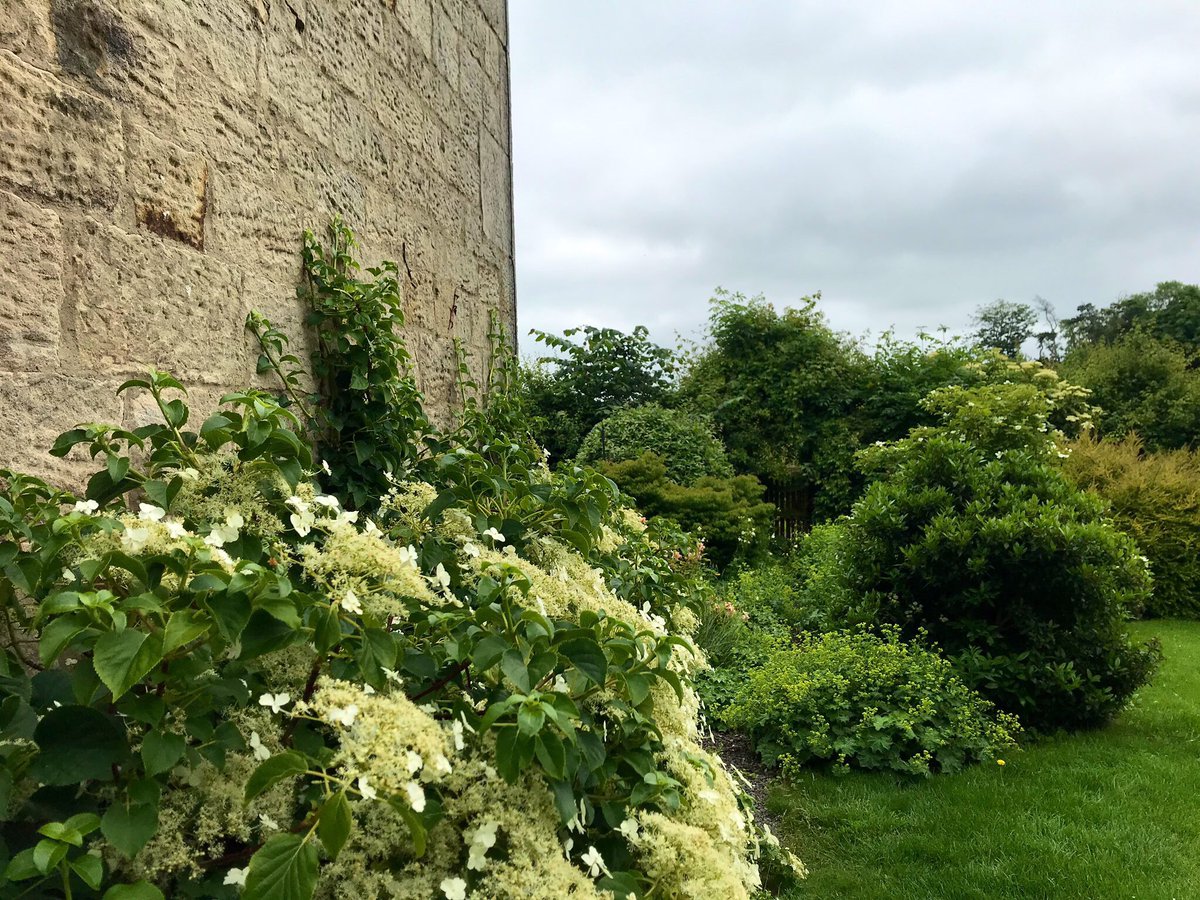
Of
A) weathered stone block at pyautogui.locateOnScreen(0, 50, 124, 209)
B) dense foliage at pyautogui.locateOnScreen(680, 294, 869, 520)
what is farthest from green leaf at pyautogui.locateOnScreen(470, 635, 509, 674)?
dense foliage at pyautogui.locateOnScreen(680, 294, 869, 520)

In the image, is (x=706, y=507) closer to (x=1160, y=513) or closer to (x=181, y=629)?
(x=1160, y=513)

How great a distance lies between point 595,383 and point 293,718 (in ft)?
35.6

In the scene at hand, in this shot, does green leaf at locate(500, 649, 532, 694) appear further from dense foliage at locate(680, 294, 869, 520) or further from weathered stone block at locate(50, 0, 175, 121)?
dense foliage at locate(680, 294, 869, 520)

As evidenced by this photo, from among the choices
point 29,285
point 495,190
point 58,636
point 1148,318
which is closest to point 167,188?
point 29,285

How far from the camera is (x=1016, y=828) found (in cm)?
326

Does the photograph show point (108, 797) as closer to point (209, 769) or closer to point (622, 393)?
point (209, 769)

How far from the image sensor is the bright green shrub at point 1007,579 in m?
4.57

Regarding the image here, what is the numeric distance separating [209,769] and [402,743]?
328 mm

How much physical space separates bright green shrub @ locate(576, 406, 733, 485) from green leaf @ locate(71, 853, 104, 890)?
849 cm

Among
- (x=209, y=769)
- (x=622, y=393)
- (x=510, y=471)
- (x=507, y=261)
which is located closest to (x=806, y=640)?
(x=507, y=261)

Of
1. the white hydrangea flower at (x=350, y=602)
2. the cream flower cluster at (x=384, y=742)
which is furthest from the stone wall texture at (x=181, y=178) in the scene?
the cream flower cluster at (x=384, y=742)

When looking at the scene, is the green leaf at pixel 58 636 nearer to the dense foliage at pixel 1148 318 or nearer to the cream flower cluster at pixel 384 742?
the cream flower cluster at pixel 384 742

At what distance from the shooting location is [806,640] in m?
5.03

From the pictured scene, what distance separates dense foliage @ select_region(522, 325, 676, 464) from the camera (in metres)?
11.7
